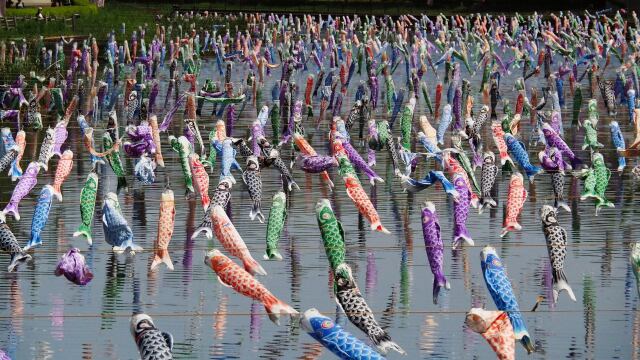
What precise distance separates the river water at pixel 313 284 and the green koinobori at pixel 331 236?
885mm

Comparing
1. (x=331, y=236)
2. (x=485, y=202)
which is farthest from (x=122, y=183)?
(x=331, y=236)

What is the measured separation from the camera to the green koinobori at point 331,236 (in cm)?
2312

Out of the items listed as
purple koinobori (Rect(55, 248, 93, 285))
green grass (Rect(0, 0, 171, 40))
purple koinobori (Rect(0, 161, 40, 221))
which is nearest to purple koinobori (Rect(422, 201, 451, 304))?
purple koinobori (Rect(55, 248, 93, 285))

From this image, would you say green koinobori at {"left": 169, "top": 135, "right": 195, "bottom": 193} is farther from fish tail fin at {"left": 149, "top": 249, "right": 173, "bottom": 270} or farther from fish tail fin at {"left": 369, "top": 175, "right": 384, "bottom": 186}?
fish tail fin at {"left": 149, "top": 249, "right": 173, "bottom": 270}

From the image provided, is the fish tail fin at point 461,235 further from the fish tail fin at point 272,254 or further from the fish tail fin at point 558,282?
the fish tail fin at point 558,282

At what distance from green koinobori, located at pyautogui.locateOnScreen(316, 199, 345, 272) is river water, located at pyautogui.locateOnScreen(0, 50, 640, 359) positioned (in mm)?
885

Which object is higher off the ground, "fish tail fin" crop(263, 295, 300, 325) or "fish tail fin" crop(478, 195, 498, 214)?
"fish tail fin" crop(478, 195, 498, 214)

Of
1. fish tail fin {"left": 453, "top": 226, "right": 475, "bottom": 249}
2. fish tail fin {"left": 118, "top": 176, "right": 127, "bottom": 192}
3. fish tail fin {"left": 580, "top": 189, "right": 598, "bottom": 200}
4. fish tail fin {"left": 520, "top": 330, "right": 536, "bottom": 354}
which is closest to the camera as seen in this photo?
fish tail fin {"left": 520, "top": 330, "right": 536, "bottom": 354}

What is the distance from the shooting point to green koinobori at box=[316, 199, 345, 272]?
75.9ft

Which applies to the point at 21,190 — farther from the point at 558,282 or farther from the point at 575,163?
the point at 575,163

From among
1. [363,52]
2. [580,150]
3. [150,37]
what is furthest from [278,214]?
[150,37]

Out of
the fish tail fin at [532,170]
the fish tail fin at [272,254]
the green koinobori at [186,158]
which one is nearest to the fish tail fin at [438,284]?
the fish tail fin at [272,254]

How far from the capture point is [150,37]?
85438 millimetres

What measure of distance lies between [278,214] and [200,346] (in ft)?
12.8
